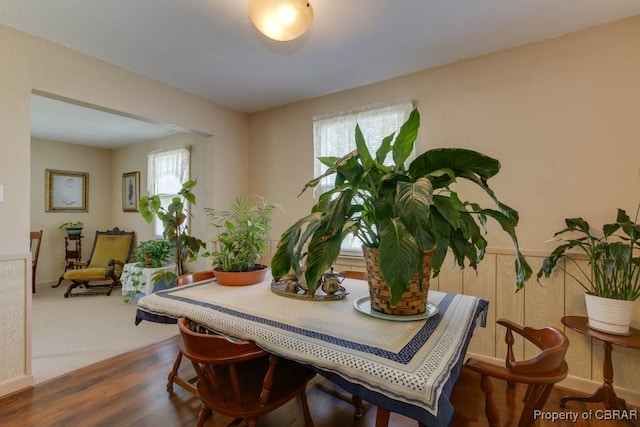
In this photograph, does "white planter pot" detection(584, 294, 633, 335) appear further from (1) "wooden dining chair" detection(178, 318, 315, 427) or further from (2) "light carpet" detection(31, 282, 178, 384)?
(2) "light carpet" detection(31, 282, 178, 384)

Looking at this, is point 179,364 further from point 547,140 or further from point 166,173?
point 166,173

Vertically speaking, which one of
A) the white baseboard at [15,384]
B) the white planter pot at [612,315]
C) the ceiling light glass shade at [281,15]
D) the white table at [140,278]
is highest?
the ceiling light glass shade at [281,15]

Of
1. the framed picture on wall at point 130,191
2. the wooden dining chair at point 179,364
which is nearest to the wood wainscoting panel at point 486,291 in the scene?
the wooden dining chair at point 179,364

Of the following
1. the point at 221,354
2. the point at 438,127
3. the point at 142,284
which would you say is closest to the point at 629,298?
the point at 438,127

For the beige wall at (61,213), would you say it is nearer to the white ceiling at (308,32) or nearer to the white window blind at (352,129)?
the white ceiling at (308,32)

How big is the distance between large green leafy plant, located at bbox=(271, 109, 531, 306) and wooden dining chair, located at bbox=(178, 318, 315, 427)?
0.35 m

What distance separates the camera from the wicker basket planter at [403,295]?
1.17 m

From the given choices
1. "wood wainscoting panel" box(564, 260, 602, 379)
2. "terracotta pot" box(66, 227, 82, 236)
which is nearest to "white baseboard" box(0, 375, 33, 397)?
"terracotta pot" box(66, 227, 82, 236)

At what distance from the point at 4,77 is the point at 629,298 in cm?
404

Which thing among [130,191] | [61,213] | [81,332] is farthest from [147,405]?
[61,213]

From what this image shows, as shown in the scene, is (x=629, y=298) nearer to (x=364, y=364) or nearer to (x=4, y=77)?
(x=364, y=364)

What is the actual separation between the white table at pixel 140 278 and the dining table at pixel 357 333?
2484 mm

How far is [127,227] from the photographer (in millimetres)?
5109

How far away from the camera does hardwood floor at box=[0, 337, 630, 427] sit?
1676 millimetres
